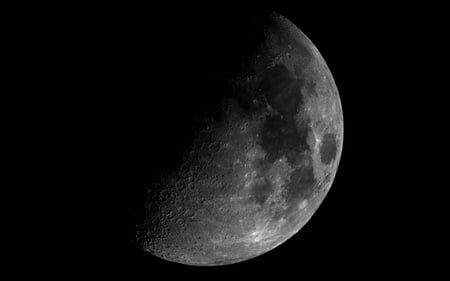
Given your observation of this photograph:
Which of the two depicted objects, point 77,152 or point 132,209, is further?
point 132,209

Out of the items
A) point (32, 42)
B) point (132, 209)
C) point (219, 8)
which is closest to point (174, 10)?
point (219, 8)

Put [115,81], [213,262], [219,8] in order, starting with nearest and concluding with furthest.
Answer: [115,81], [219,8], [213,262]

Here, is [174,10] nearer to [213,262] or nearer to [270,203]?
[270,203]

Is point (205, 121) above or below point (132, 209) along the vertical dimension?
above

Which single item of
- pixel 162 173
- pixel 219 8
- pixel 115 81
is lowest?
pixel 162 173

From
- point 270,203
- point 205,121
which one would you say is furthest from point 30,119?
point 270,203

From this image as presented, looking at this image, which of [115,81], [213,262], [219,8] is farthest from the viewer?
[213,262]
